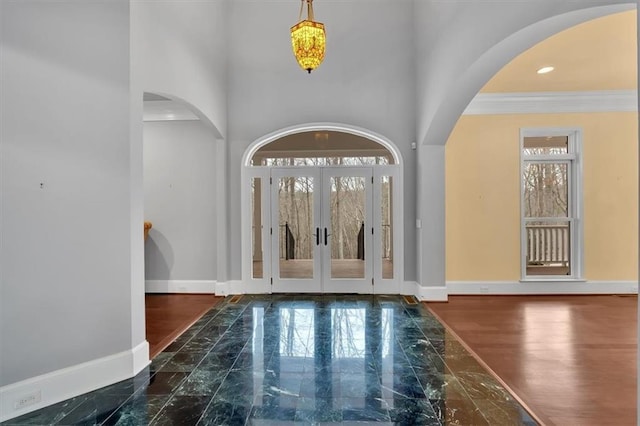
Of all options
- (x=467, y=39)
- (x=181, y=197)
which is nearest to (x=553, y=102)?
(x=467, y=39)

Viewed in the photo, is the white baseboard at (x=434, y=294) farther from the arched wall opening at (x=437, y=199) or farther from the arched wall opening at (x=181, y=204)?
the arched wall opening at (x=181, y=204)

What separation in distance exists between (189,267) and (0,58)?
410 cm

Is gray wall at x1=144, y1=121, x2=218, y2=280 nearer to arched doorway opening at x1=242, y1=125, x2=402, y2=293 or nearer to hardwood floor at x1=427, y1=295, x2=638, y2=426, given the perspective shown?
arched doorway opening at x1=242, y1=125, x2=402, y2=293

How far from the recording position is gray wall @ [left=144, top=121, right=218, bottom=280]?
596 centimetres

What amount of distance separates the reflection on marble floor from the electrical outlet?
90mm

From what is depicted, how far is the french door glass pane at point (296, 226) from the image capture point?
5.91 m

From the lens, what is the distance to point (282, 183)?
19.4 ft

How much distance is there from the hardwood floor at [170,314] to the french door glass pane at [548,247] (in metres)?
5.49

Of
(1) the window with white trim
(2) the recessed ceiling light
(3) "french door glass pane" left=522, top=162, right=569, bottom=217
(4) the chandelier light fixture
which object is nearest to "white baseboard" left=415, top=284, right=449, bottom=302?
(1) the window with white trim

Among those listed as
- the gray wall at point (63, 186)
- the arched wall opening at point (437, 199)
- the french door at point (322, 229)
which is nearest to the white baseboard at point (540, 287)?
the arched wall opening at point (437, 199)

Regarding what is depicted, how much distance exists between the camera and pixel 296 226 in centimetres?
591

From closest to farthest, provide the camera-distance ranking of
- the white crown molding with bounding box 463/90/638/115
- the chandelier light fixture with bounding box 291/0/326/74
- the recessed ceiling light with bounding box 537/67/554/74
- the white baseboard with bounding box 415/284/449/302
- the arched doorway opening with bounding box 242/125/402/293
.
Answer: the chandelier light fixture with bounding box 291/0/326/74 → the recessed ceiling light with bounding box 537/67/554/74 → the white baseboard with bounding box 415/284/449/302 → the white crown molding with bounding box 463/90/638/115 → the arched doorway opening with bounding box 242/125/402/293

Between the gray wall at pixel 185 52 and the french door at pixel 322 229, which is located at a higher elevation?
the gray wall at pixel 185 52

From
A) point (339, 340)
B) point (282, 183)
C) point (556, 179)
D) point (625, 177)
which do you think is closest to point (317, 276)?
point (282, 183)
